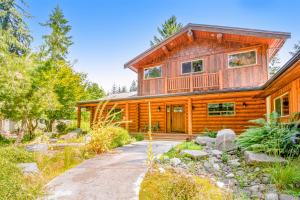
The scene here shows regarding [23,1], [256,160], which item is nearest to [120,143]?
[256,160]

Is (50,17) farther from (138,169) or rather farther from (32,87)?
(138,169)

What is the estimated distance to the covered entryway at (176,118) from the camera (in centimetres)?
1310

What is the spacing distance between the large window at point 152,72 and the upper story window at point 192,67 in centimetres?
162

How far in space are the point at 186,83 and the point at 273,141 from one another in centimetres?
721

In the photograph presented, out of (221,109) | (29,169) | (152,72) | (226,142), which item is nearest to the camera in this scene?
(29,169)

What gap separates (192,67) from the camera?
12625 mm

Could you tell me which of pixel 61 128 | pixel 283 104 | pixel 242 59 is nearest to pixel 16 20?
pixel 61 128

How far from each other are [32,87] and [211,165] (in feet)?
27.6

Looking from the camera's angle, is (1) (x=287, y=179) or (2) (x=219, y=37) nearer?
(1) (x=287, y=179)

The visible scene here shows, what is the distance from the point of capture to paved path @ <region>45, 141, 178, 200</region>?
3.48 meters

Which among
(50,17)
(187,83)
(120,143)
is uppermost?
(50,17)

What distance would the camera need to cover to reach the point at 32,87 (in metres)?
9.77

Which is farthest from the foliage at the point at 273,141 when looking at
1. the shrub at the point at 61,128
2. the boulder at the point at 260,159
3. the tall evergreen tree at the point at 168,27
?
the tall evergreen tree at the point at 168,27

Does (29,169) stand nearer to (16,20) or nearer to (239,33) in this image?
(239,33)
